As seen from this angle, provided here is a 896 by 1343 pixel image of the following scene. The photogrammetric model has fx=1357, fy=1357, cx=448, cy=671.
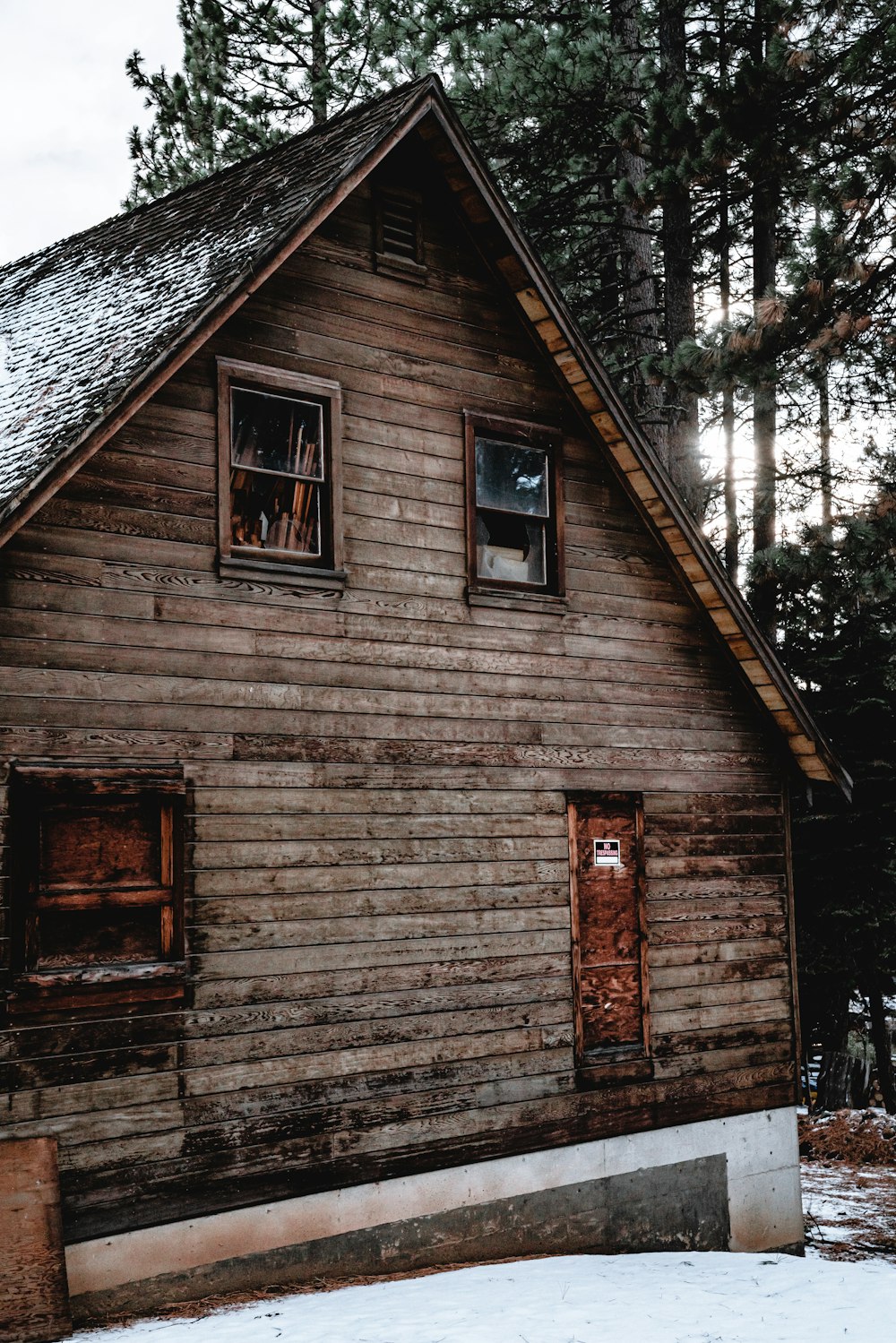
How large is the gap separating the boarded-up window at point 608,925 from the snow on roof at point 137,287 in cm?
502

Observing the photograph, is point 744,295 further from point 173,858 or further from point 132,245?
point 173,858

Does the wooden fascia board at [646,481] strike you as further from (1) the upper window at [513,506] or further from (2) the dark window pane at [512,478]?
(2) the dark window pane at [512,478]

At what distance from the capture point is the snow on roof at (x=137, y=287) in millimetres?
8391

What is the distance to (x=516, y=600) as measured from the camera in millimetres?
11000

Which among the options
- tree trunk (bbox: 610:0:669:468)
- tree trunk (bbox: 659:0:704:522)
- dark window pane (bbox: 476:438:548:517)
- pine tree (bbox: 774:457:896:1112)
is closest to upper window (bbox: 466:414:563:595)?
dark window pane (bbox: 476:438:548:517)

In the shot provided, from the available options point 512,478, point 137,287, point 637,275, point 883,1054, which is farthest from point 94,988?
point 637,275

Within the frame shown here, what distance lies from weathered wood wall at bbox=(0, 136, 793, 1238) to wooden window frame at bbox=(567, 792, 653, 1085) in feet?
0.32

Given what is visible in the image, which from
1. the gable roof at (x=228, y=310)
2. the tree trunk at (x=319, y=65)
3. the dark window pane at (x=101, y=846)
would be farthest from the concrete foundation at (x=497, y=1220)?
the tree trunk at (x=319, y=65)

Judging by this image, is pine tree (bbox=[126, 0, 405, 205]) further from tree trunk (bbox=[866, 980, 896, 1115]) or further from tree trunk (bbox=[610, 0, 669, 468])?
tree trunk (bbox=[866, 980, 896, 1115])

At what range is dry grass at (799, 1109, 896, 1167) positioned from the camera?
1658cm

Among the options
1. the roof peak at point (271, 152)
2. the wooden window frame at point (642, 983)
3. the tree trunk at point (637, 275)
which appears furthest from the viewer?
the tree trunk at point (637, 275)

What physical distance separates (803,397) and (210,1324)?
22.4m

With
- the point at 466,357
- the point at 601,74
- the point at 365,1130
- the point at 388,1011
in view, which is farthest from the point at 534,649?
Answer: the point at 601,74

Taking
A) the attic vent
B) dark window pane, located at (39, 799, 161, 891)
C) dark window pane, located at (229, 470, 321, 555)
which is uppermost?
the attic vent
